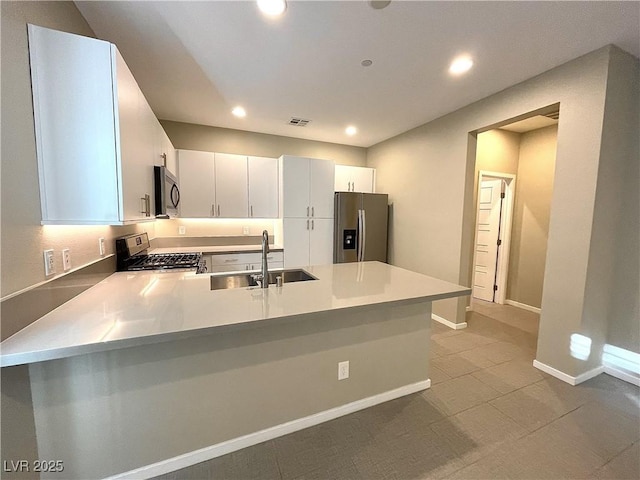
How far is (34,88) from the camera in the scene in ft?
3.93

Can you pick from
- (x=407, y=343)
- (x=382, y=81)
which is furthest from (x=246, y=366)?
(x=382, y=81)

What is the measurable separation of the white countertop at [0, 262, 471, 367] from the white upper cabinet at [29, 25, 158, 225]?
48 cm

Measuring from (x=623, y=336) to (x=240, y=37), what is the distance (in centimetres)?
418

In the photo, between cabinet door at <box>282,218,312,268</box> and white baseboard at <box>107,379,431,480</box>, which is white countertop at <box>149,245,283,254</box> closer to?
cabinet door at <box>282,218,312,268</box>

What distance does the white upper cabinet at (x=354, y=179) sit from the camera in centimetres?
443

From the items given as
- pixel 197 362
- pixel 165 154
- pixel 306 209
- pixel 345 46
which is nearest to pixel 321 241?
pixel 306 209

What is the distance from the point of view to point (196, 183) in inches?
141

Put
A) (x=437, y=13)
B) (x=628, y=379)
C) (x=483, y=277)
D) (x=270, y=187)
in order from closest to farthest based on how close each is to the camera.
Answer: (x=437, y=13) < (x=628, y=379) < (x=270, y=187) < (x=483, y=277)

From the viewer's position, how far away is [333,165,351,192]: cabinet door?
4410mm

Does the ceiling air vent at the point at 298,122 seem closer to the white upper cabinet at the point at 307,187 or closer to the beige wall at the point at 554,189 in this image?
the white upper cabinet at the point at 307,187

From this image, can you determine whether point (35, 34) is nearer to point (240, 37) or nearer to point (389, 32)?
point (240, 37)

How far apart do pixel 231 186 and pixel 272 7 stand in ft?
8.08

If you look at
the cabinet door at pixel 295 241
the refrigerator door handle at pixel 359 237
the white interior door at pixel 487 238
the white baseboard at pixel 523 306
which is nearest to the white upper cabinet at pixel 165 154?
the cabinet door at pixel 295 241

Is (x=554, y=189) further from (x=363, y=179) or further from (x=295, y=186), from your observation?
(x=295, y=186)
